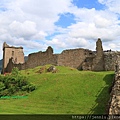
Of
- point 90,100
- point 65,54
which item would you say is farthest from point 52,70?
point 90,100

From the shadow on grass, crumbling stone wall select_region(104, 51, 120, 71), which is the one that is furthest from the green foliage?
crumbling stone wall select_region(104, 51, 120, 71)

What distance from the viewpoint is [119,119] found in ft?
43.7

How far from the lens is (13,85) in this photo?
3506cm

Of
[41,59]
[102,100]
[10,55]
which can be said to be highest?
[10,55]

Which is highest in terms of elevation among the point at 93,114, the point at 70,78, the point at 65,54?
the point at 65,54

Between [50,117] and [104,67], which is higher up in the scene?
[104,67]

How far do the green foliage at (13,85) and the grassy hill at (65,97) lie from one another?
5.48ft

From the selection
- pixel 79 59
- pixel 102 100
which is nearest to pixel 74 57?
pixel 79 59

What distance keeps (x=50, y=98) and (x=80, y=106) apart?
5.20 m

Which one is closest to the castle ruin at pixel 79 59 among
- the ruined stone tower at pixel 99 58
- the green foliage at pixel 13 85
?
the ruined stone tower at pixel 99 58

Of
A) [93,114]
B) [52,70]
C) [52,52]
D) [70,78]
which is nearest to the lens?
[93,114]

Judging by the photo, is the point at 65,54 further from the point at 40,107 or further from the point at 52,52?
the point at 40,107

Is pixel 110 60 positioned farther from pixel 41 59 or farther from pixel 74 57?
pixel 41 59

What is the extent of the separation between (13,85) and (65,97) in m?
10.2
